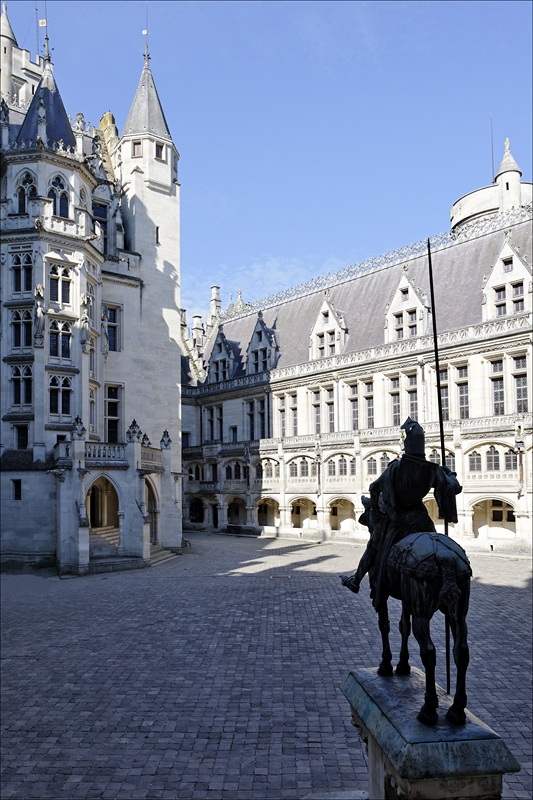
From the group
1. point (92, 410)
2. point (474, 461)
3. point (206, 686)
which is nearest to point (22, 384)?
point (92, 410)

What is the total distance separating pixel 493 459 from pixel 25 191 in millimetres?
29157

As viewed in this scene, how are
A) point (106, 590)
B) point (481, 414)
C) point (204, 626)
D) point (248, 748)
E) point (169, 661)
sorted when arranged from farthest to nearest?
point (481, 414)
point (106, 590)
point (204, 626)
point (169, 661)
point (248, 748)

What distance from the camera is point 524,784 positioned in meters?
8.38

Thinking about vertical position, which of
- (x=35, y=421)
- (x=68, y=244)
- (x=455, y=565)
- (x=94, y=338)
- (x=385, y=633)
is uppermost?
(x=68, y=244)

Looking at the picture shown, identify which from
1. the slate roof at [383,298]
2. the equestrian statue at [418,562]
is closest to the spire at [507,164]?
the slate roof at [383,298]

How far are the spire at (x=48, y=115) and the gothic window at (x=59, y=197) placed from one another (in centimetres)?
A: 184

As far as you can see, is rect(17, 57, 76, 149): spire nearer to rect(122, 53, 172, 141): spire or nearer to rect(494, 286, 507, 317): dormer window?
rect(122, 53, 172, 141): spire

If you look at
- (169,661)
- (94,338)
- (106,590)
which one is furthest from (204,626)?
(94,338)

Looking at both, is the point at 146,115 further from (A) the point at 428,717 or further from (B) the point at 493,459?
(A) the point at 428,717

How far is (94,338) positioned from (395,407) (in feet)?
66.2

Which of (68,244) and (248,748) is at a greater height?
(68,244)

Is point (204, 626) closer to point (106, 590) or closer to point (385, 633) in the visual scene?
point (106, 590)

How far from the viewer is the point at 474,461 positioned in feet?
119

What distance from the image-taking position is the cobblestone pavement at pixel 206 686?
341 inches
